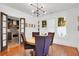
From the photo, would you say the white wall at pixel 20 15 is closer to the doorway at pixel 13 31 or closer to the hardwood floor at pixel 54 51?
the doorway at pixel 13 31

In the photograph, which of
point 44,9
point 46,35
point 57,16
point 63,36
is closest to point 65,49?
point 63,36

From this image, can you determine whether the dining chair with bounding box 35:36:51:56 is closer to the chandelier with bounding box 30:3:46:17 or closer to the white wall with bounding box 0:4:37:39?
the white wall with bounding box 0:4:37:39

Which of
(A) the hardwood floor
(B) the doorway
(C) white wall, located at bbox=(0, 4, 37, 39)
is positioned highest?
(C) white wall, located at bbox=(0, 4, 37, 39)

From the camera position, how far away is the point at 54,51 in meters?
2.19

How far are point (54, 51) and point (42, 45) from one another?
0.25 meters

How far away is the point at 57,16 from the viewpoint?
2.18m

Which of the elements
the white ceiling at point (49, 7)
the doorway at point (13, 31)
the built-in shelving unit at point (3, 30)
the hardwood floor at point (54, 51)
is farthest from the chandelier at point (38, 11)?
the hardwood floor at point (54, 51)

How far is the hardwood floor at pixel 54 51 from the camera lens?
84.0 inches

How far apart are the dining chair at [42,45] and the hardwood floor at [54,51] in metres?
0.09

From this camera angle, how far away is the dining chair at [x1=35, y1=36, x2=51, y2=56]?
2.20 m

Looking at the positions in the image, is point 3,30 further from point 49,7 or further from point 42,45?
point 49,7

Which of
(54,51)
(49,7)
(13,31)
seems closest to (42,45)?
(54,51)

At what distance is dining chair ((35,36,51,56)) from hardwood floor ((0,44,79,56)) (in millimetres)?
95

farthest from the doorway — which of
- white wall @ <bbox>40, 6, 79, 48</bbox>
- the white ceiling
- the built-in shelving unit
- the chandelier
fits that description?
white wall @ <bbox>40, 6, 79, 48</bbox>
